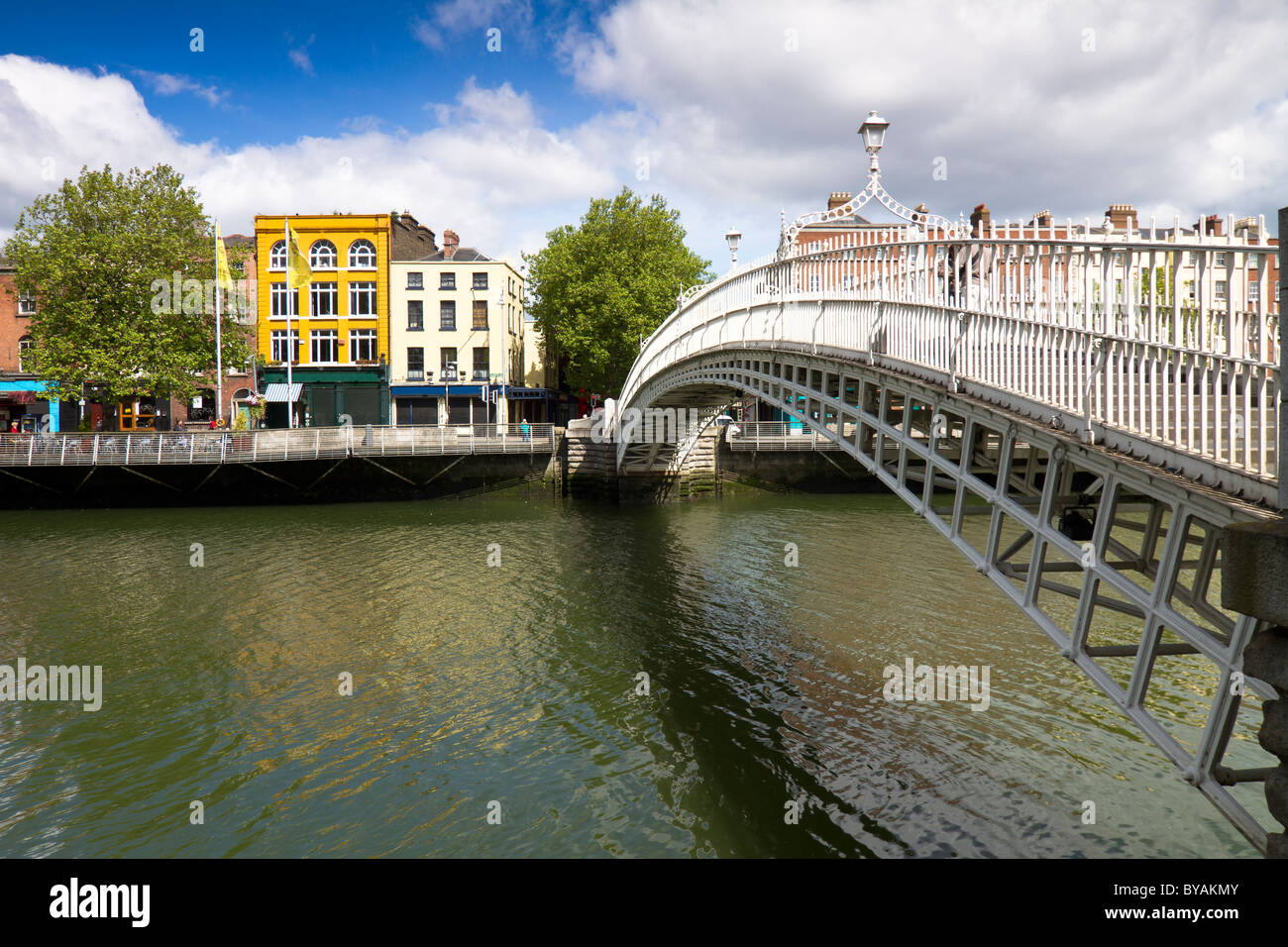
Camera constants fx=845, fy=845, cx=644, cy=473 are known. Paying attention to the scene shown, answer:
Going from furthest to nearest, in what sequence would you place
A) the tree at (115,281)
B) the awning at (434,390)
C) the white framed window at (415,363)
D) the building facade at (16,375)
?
the white framed window at (415,363), the awning at (434,390), the building facade at (16,375), the tree at (115,281)

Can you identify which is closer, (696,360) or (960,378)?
(960,378)

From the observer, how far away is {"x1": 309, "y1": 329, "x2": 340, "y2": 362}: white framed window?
147 feet

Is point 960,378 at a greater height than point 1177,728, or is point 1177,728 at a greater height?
point 960,378

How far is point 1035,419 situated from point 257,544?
Result: 813 inches

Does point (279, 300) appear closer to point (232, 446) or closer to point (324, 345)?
point (324, 345)

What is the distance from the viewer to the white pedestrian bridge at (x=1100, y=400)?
4832mm

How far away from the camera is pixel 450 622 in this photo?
47.9ft

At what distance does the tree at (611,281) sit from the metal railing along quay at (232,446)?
38.0 ft

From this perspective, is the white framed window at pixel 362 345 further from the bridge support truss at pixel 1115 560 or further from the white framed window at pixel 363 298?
the bridge support truss at pixel 1115 560

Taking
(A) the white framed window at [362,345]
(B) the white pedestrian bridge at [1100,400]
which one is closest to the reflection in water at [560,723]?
(B) the white pedestrian bridge at [1100,400]

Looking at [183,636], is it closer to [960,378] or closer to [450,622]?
[450,622]

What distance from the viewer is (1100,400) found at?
6.03 m
